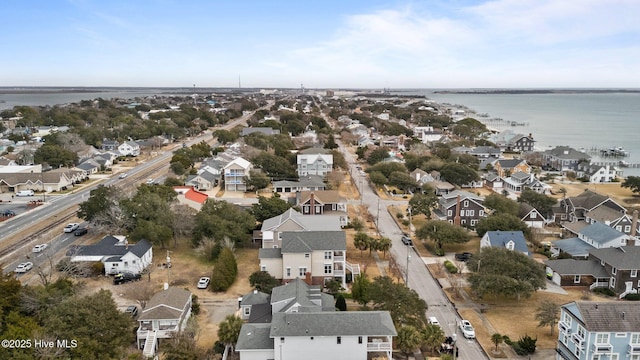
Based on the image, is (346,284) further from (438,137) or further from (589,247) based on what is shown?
(438,137)

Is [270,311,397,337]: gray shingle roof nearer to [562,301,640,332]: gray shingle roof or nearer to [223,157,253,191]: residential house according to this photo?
[562,301,640,332]: gray shingle roof

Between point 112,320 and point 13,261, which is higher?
point 112,320

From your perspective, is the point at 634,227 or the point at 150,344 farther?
the point at 634,227

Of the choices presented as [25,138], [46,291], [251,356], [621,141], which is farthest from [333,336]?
[621,141]

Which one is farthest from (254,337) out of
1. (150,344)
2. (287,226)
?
(287,226)

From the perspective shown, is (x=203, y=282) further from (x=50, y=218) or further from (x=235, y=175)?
(x=235, y=175)

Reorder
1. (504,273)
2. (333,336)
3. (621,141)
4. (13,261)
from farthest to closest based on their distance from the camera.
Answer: (621,141), (13,261), (504,273), (333,336)

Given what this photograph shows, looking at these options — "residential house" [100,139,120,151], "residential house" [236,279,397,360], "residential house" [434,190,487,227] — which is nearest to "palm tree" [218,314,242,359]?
"residential house" [236,279,397,360]

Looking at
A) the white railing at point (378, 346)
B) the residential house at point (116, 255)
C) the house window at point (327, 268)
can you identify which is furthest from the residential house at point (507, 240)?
the residential house at point (116, 255)
